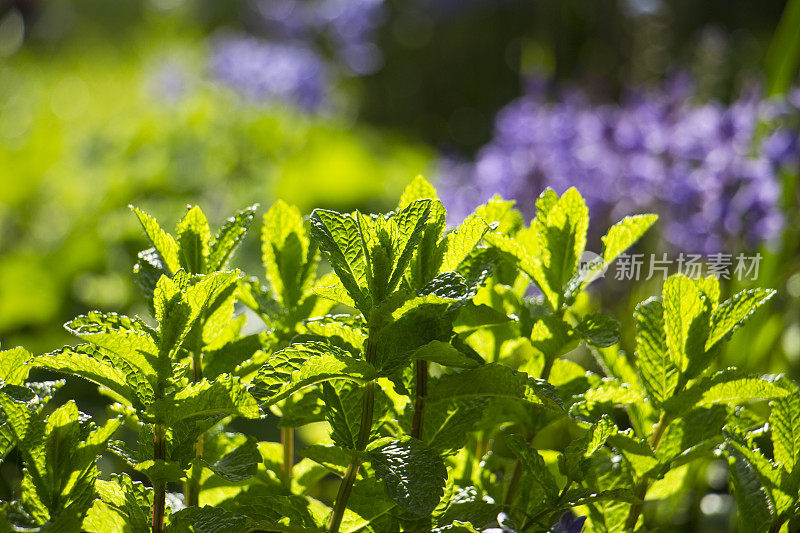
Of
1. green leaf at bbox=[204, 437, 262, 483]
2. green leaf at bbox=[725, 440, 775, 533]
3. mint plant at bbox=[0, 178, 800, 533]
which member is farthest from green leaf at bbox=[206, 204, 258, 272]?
green leaf at bbox=[725, 440, 775, 533]

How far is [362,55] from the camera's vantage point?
472 centimetres

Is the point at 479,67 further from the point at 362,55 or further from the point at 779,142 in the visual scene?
the point at 779,142

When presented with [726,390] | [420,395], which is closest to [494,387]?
[420,395]

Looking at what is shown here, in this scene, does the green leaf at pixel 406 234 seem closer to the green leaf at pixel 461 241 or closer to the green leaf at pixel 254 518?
the green leaf at pixel 461 241

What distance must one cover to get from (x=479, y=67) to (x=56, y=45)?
11.3ft

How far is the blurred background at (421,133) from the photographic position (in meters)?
1.65

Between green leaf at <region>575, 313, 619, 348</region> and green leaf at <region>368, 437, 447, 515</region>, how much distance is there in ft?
0.42

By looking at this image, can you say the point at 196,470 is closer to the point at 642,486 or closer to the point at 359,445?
the point at 359,445

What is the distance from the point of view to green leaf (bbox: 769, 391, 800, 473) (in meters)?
0.51

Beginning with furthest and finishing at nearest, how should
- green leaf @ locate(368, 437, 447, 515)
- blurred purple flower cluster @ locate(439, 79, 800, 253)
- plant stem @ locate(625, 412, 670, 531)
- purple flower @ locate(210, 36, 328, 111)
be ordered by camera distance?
purple flower @ locate(210, 36, 328, 111), blurred purple flower cluster @ locate(439, 79, 800, 253), plant stem @ locate(625, 412, 670, 531), green leaf @ locate(368, 437, 447, 515)

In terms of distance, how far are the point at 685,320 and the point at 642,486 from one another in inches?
4.4

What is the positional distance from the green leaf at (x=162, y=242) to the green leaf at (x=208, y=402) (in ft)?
0.37

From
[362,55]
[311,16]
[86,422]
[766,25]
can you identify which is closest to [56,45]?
[311,16]

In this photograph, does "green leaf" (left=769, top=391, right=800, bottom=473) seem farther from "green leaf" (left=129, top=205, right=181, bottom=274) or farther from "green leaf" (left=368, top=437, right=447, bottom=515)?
"green leaf" (left=129, top=205, right=181, bottom=274)
